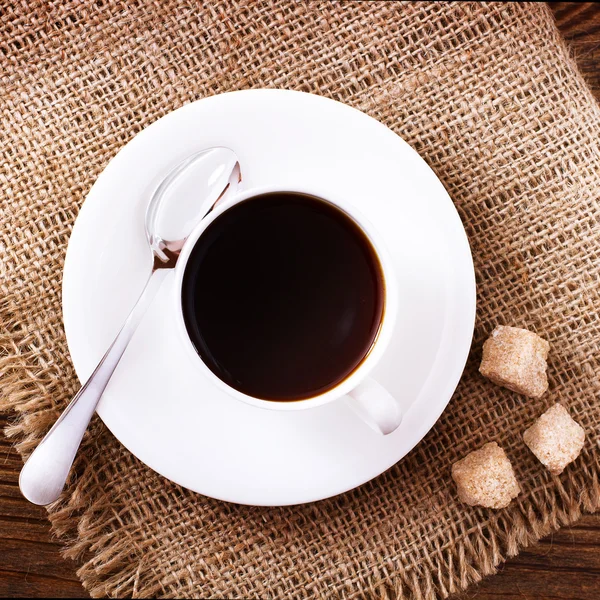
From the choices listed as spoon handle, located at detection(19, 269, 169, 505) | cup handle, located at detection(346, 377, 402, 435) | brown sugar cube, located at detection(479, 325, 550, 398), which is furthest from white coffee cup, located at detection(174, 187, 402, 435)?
brown sugar cube, located at detection(479, 325, 550, 398)

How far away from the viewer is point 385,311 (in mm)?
875

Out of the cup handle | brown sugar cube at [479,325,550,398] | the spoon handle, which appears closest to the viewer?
the cup handle

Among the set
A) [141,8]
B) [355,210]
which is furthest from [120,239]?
[141,8]

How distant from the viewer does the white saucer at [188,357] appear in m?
0.91

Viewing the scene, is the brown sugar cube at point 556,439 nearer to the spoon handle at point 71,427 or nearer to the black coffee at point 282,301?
the black coffee at point 282,301

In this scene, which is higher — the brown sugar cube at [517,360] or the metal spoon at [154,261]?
the metal spoon at [154,261]

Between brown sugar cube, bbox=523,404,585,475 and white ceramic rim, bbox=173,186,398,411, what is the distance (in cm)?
41

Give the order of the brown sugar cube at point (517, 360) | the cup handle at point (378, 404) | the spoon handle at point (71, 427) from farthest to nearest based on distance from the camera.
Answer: the brown sugar cube at point (517, 360), the spoon handle at point (71, 427), the cup handle at point (378, 404)

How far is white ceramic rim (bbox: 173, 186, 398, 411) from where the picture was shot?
79cm

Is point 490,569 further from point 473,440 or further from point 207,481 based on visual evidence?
point 207,481

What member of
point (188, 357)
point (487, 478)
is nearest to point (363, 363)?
point (188, 357)

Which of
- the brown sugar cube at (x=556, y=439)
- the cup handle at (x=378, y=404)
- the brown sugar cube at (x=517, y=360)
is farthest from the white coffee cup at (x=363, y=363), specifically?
the brown sugar cube at (x=556, y=439)

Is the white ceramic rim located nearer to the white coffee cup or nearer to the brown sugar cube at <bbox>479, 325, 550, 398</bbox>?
the white coffee cup

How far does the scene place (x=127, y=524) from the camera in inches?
43.6
